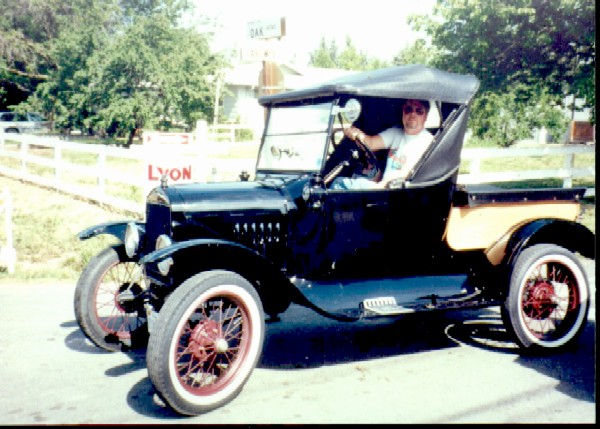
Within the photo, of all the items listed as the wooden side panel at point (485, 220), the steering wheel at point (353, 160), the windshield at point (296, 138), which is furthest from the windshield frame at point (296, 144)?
the wooden side panel at point (485, 220)

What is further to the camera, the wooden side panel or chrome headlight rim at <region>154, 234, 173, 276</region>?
the wooden side panel

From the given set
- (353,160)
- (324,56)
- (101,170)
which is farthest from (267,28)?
(324,56)

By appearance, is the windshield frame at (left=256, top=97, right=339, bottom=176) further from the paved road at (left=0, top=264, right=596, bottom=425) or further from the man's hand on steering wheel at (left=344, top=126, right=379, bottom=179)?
the paved road at (left=0, top=264, right=596, bottom=425)

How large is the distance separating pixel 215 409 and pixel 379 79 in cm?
257

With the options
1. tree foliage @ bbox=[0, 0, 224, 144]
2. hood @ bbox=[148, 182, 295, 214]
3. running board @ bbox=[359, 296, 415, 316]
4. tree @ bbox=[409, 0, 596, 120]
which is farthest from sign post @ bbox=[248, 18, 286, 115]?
tree foliage @ bbox=[0, 0, 224, 144]

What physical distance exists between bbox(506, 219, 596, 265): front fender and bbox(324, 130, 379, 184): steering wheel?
1195mm

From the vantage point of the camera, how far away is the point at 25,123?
31.9m

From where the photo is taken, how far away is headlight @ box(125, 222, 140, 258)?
4492 millimetres

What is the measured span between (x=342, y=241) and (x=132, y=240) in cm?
152

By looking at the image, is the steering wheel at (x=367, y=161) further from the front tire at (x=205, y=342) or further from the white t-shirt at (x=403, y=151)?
the front tire at (x=205, y=342)

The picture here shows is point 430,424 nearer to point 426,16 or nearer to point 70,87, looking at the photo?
point 426,16

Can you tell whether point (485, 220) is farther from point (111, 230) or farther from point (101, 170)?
point (101, 170)

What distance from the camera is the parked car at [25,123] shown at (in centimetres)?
3188

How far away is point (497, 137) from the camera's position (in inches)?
1080
